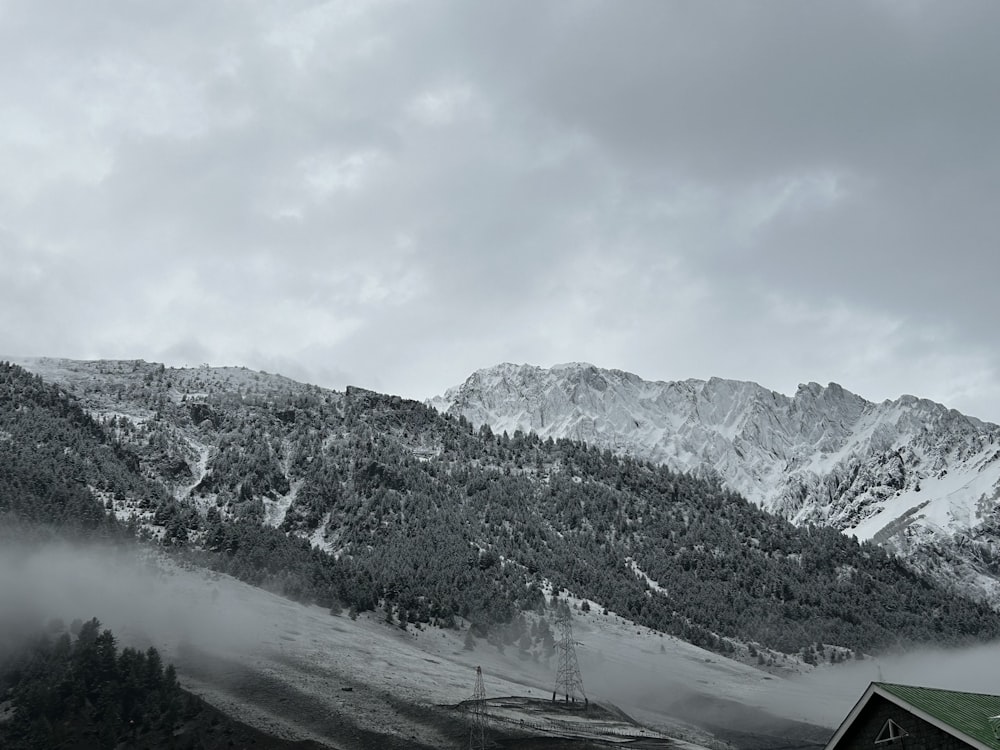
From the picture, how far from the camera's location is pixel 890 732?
130 ft

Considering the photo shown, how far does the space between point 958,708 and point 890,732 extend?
122 inches

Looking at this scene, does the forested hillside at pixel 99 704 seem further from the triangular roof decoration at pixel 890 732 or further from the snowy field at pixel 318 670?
the triangular roof decoration at pixel 890 732

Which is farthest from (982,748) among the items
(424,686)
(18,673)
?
(18,673)

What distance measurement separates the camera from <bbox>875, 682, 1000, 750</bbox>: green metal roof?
37281 mm

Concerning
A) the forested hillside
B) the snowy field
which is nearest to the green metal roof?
the forested hillside

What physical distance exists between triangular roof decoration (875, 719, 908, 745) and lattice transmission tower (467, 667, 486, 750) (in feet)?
251

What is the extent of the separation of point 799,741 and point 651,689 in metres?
40.3

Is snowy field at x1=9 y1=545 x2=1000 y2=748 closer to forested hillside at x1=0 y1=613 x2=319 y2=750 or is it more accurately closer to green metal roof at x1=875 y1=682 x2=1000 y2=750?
forested hillside at x1=0 y1=613 x2=319 y2=750

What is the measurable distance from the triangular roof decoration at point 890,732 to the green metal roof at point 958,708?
1460 mm

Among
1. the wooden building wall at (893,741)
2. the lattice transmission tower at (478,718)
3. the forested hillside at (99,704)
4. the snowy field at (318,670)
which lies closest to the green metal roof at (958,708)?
the wooden building wall at (893,741)

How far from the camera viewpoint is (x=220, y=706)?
11975 cm

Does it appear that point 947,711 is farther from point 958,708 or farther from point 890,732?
point 890,732

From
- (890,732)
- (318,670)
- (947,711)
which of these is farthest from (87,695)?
(947,711)

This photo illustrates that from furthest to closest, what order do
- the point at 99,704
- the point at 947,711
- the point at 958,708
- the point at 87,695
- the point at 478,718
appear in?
the point at 478,718, the point at 87,695, the point at 99,704, the point at 958,708, the point at 947,711
